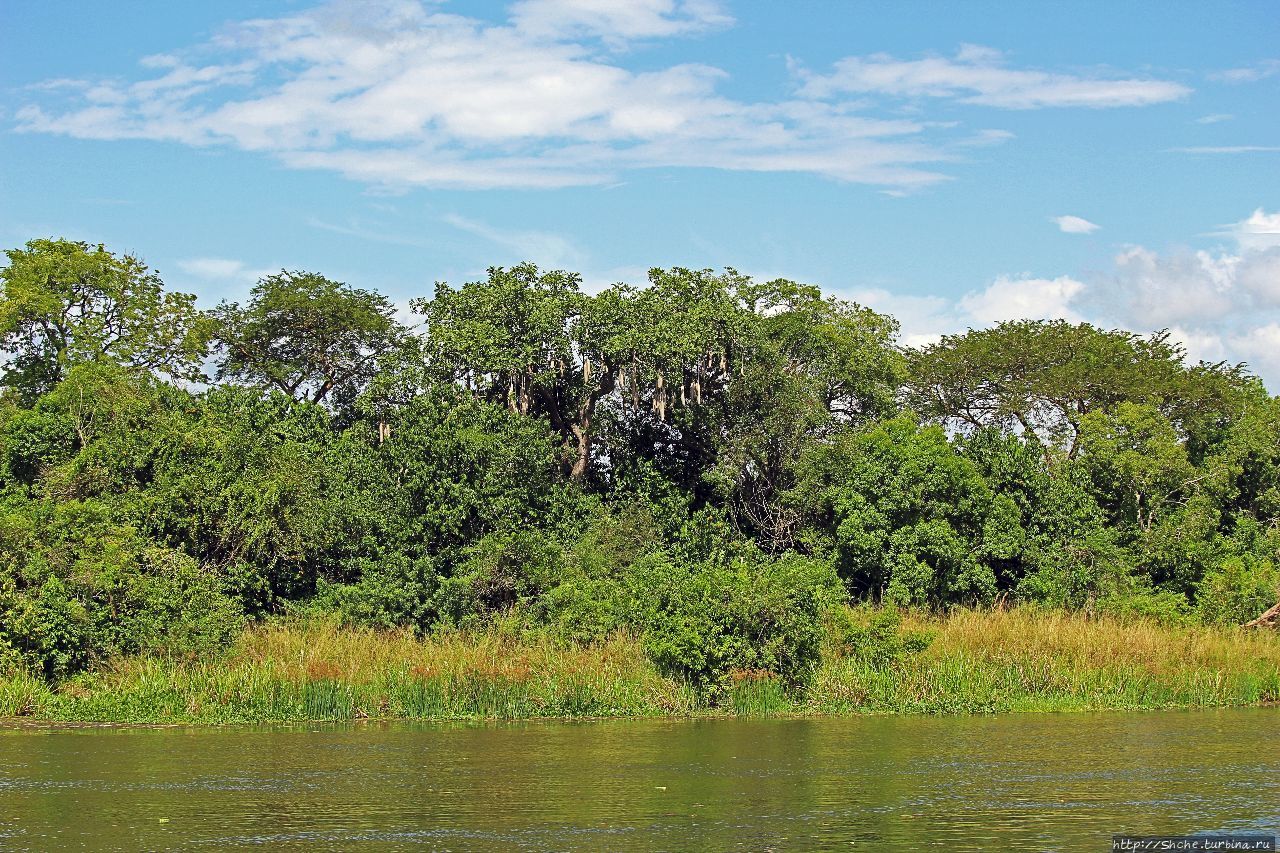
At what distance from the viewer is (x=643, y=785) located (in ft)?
52.6

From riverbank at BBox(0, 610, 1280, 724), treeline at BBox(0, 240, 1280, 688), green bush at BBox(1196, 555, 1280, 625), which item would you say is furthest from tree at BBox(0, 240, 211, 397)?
green bush at BBox(1196, 555, 1280, 625)

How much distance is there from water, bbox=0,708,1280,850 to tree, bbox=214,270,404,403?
23757mm

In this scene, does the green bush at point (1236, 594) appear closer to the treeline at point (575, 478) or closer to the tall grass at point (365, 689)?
the treeline at point (575, 478)

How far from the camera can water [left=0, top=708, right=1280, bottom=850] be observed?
1316 centimetres

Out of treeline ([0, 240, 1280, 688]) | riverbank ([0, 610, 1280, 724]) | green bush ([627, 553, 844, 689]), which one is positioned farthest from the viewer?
treeline ([0, 240, 1280, 688])

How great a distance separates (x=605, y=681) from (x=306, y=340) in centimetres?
2456

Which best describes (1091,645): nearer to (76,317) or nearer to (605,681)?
(605,681)

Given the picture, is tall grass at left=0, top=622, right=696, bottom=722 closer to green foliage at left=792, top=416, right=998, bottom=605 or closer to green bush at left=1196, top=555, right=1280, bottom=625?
green foliage at left=792, top=416, right=998, bottom=605

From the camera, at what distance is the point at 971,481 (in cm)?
3438

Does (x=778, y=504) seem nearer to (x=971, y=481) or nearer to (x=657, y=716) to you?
(x=971, y=481)

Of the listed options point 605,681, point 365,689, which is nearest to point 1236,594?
point 605,681

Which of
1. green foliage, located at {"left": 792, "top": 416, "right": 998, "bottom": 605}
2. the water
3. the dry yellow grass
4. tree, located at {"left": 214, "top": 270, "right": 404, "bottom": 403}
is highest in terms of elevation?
tree, located at {"left": 214, "top": 270, "right": 404, "bottom": 403}

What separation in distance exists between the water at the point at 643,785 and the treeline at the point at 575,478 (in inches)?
203

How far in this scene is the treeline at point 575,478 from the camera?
28.8 meters
